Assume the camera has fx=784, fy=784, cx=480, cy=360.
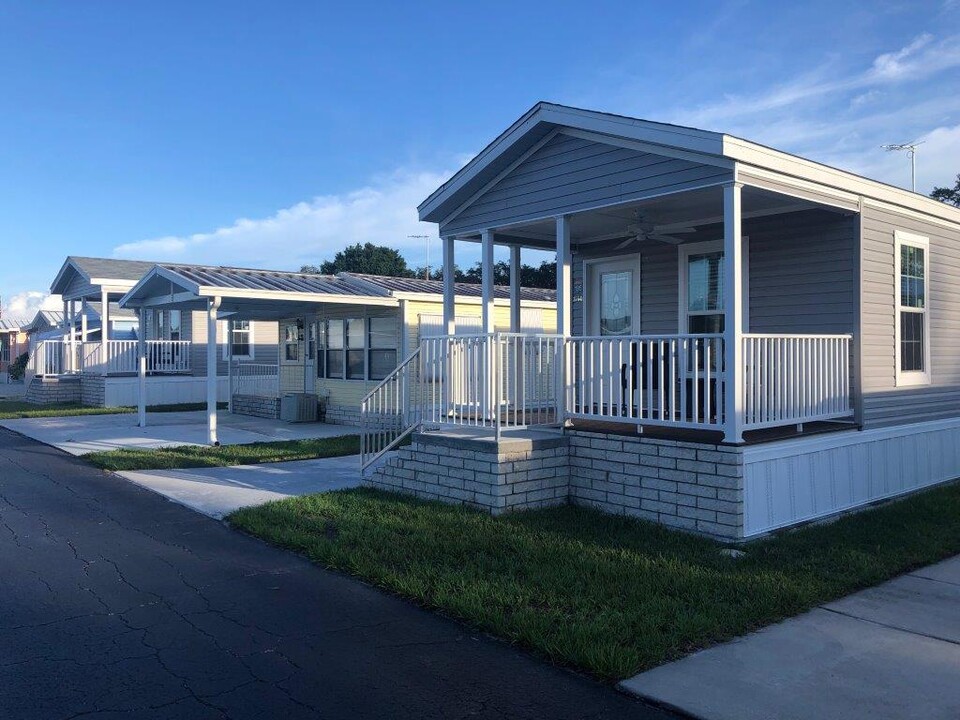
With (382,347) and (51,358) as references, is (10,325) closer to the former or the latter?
(51,358)

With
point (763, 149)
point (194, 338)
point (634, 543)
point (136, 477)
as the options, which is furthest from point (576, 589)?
point (194, 338)

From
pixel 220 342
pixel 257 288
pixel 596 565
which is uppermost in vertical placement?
pixel 257 288

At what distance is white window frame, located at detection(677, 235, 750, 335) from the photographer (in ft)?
31.2

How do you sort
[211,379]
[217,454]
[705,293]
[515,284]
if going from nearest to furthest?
[705,293], [515,284], [217,454], [211,379]

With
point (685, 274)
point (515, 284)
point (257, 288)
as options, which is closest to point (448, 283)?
point (515, 284)

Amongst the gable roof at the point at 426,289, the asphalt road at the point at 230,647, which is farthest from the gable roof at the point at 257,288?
the asphalt road at the point at 230,647

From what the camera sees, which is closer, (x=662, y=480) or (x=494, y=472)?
(x=662, y=480)

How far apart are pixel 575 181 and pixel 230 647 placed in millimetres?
5974

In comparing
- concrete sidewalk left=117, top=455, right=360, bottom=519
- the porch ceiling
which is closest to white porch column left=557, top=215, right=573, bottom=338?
the porch ceiling

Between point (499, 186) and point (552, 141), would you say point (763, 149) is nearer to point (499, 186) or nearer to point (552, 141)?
point (552, 141)

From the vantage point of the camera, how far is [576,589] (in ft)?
18.3

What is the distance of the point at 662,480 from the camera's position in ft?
24.6

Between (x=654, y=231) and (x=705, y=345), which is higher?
(x=654, y=231)

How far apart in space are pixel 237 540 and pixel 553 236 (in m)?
5.74
